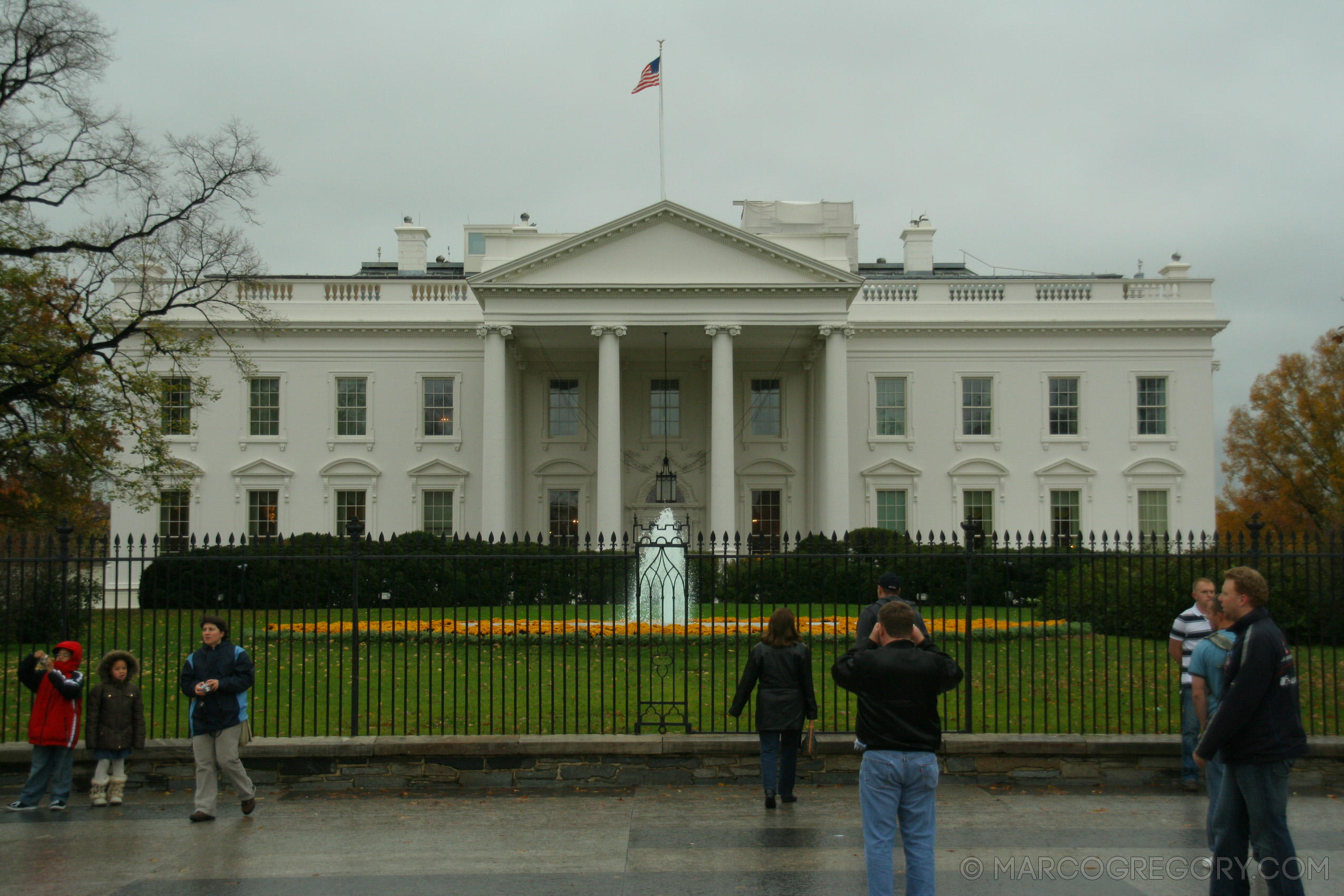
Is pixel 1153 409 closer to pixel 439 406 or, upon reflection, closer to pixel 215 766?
pixel 439 406

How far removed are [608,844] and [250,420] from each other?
3143 cm

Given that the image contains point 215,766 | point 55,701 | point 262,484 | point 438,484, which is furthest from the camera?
point 438,484

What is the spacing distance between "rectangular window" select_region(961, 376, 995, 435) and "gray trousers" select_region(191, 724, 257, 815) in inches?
1215

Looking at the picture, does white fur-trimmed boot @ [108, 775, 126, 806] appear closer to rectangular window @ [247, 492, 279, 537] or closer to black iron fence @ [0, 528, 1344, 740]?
black iron fence @ [0, 528, 1344, 740]

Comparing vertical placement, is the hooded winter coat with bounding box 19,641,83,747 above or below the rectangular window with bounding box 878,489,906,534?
below


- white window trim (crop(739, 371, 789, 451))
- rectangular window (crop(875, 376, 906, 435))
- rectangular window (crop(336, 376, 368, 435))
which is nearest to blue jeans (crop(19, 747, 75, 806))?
rectangular window (crop(336, 376, 368, 435))

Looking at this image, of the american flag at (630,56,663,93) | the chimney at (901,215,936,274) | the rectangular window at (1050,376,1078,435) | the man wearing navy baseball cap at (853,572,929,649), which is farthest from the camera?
the chimney at (901,215,936,274)

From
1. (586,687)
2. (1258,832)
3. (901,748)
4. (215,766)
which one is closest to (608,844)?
(901,748)

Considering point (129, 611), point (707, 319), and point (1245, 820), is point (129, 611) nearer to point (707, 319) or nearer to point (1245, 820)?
point (1245, 820)

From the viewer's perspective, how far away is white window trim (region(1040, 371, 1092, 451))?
119ft

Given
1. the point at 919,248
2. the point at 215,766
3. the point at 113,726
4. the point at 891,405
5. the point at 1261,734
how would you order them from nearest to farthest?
1. the point at 1261,734
2. the point at 215,766
3. the point at 113,726
4. the point at 891,405
5. the point at 919,248

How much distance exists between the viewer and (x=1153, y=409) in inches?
1435

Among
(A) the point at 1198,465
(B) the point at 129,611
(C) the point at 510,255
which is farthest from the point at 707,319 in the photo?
(B) the point at 129,611

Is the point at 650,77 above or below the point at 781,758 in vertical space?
above
